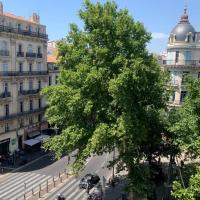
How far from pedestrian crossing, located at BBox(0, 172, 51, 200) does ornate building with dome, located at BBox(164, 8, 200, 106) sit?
26.0 meters

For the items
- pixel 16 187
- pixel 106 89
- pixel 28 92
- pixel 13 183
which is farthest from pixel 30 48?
pixel 106 89

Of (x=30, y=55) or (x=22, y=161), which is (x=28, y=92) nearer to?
(x=30, y=55)

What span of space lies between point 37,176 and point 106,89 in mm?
20203

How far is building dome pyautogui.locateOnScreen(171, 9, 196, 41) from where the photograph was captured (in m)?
51.6

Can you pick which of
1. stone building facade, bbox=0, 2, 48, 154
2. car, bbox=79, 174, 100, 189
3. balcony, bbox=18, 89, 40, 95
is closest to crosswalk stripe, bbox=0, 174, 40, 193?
car, bbox=79, 174, 100, 189

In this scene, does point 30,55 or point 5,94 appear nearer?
point 5,94

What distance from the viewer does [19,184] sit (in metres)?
38.3

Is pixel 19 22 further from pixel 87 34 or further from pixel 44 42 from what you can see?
pixel 87 34

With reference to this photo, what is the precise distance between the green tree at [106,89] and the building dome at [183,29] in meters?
25.5

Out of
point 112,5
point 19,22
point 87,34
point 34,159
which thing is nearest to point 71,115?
point 87,34

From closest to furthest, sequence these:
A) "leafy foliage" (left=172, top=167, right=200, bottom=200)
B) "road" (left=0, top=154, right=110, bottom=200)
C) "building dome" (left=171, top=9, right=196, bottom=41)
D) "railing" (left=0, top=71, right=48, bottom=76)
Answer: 1. "leafy foliage" (left=172, top=167, right=200, bottom=200)
2. "road" (left=0, top=154, right=110, bottom=200)
3. "railing" (left=0, top=71, right=48, bottom=76)
4. "building dome" (left=171, top=9, right=196, bottom=41)

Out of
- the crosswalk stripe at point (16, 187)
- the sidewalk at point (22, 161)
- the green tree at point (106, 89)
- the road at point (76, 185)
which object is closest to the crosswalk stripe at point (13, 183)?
the crosswalk stripe at point (16, 187)

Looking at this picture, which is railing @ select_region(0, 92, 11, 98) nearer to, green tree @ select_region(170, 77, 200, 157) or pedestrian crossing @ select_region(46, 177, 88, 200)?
pedestrian crossing @ select_region(46, 177, 88, 200)

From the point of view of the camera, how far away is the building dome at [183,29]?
51594 mm
